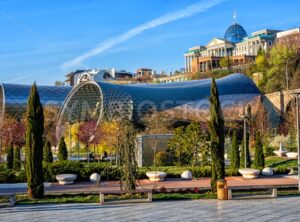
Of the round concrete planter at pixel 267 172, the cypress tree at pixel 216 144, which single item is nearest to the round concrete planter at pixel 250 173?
the round concrete planter at pixel 267 172

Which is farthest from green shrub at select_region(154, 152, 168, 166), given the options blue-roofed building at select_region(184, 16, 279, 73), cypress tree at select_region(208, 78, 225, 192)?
→ blue-roofed building at select_region(184, 16, 279, 73)

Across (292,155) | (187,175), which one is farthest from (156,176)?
(292,155)

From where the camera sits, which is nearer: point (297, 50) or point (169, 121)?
point (169, 121)

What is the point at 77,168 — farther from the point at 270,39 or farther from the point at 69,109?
the point at 270,39

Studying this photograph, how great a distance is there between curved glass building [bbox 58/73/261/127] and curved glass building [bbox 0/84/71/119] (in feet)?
12.3

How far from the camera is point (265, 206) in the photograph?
46.1ft

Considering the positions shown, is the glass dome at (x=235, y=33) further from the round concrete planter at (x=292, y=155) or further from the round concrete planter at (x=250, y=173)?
the round concrete planter at (x=250, y=173)

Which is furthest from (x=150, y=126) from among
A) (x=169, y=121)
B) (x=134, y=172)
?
(x=134, y=172)

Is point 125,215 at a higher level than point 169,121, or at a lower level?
lower

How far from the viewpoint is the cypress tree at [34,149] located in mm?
16891

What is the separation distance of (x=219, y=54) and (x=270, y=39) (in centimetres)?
1427

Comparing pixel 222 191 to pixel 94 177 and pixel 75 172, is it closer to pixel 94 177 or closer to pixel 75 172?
pixel 94 177

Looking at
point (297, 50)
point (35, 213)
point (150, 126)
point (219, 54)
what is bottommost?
point (35, 213)

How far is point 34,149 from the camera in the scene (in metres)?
17.2
